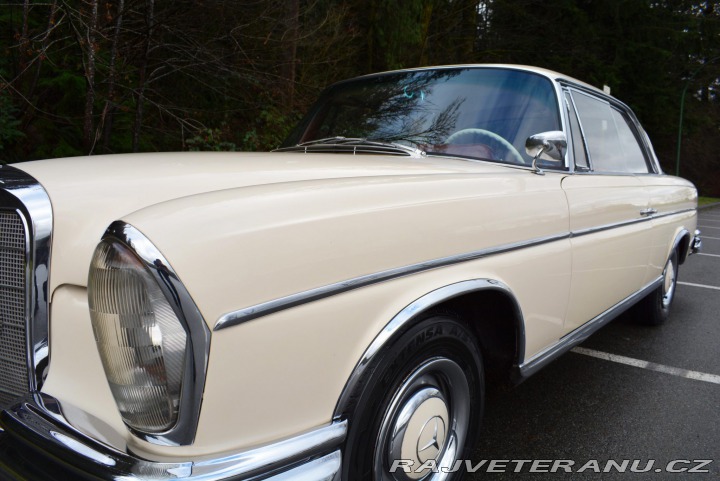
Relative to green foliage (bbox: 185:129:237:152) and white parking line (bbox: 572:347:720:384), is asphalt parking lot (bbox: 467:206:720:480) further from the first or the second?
green foliage (bbox: 185:129:237:152)

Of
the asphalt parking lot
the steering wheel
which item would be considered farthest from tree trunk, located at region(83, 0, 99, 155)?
the asphalt parking lot

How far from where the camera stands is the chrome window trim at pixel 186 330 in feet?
3.68

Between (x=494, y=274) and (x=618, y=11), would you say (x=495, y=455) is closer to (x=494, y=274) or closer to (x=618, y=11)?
(x=494, y=274)

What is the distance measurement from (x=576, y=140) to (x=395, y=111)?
3.28ft

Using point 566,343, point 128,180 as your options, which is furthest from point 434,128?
point 128,180

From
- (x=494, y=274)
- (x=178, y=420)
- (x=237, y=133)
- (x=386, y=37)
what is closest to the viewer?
(x=178, y=420)

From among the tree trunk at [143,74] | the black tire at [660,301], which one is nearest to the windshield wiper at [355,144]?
the black tire at [660,301]

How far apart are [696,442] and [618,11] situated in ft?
58.1

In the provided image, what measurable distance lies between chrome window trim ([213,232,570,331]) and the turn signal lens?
0.12 meters

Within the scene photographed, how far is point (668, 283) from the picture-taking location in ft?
15.0

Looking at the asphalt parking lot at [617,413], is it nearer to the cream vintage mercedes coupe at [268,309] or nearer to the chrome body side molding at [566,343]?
the chrome body side molding at [566,343]

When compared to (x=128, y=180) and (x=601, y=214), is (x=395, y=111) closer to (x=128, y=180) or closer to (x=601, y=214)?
(x=601, y=214)

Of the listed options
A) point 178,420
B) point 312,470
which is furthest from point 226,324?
point 312,470

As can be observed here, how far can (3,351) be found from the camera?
1.44 meters
